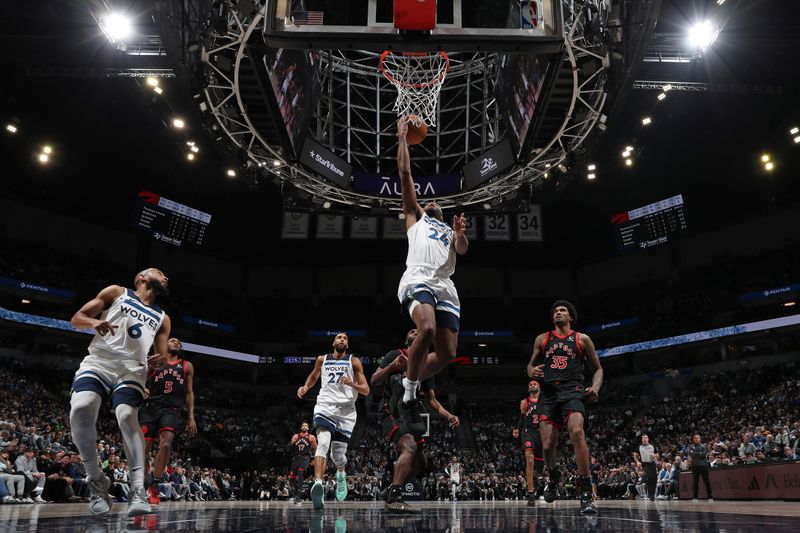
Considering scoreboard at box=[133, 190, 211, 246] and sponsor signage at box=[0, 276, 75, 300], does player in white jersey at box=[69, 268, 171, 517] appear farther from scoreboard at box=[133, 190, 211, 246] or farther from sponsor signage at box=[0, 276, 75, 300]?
sponsor signage at box=[0, 276, 75, 300]

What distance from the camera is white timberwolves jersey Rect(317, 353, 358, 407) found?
25.8 feet

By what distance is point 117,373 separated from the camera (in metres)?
4.70

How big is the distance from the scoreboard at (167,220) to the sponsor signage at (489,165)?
15.1 meters

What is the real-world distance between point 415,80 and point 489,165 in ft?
12.5

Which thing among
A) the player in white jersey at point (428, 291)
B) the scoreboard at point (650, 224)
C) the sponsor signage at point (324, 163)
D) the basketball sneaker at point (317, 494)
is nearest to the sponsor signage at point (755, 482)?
the basketball sneaker at point (317, 494)

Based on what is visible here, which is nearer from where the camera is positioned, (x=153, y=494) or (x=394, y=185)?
(x=153, y=494)

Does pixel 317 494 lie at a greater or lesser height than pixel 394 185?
lesser

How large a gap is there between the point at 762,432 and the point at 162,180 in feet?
89.7

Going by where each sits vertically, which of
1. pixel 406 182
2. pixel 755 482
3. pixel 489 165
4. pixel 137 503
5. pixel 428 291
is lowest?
pixel 755 482

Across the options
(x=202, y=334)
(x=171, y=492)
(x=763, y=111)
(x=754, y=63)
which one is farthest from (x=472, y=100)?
(x=202, y=334)

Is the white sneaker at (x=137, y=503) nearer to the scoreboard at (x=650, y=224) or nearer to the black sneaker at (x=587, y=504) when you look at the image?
the black sneaker at (x=587, y=504)

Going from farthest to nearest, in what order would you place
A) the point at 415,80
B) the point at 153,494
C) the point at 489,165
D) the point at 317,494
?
the point at 489,165 < the point at 415,80 < the point at 153,494 < the point at 317,494

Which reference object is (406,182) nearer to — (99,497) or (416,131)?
(416,131)

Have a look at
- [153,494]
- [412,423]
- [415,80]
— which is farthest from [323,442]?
[415,80]
